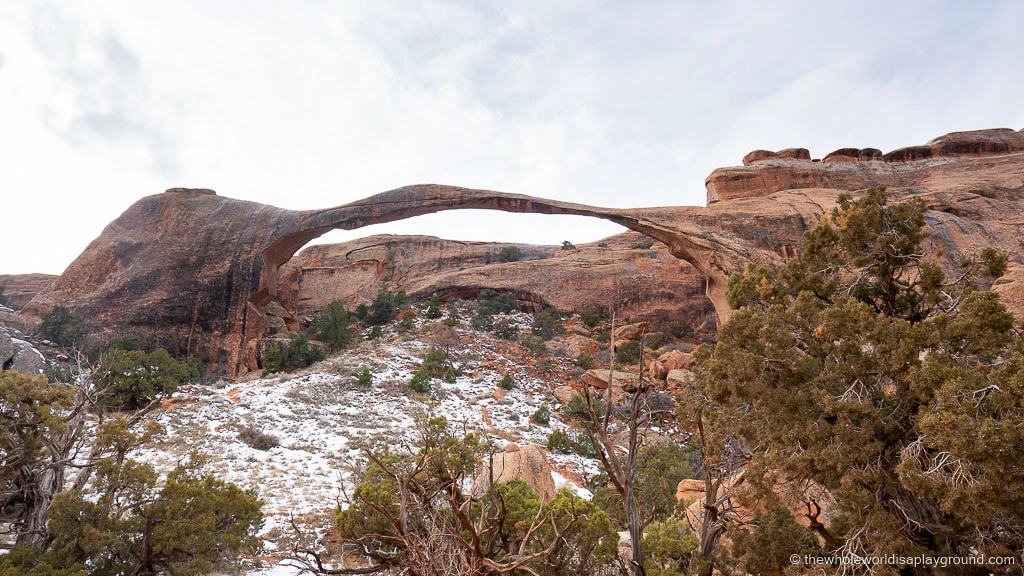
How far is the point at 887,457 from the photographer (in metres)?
4.46

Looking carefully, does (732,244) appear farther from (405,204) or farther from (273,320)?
(273,320)

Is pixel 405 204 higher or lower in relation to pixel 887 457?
higher

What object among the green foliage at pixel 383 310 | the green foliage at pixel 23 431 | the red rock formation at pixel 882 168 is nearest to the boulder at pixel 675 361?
the red rock formation at pixel 882 168

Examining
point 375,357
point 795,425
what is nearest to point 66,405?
point 795,425

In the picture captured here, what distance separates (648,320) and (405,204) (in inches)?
518

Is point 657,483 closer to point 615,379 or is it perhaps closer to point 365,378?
point 615,379

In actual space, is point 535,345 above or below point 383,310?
below

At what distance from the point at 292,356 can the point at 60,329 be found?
8112mm

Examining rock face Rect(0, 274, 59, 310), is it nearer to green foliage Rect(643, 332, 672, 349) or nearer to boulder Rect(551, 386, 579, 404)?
boulder Rect(551, 386, 579, 404)

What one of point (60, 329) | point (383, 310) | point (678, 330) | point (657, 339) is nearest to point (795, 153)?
point (678, 330)

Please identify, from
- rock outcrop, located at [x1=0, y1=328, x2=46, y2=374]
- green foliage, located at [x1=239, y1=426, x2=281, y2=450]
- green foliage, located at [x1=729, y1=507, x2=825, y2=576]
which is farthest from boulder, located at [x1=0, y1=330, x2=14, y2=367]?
green foliage, located at [x1=729, y1=507, x2=825, y2=576]

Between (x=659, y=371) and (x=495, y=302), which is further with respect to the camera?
(x=495, y=302)

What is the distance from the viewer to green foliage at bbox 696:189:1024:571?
358 centimetres

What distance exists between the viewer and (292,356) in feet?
63.9
